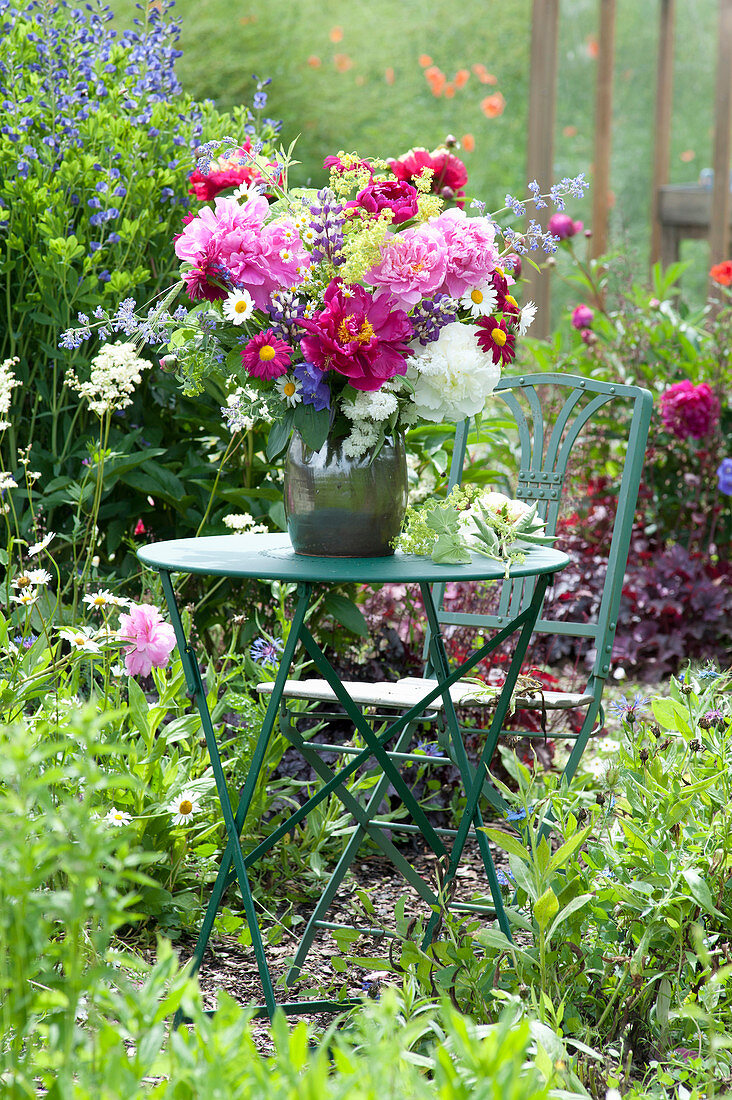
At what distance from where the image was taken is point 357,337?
1820mm

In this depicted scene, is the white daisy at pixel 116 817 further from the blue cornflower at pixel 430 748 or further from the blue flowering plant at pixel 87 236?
the blue flowering plant at pixel 87 236

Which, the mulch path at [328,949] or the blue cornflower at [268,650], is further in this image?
the blue cornflower at [268,650]

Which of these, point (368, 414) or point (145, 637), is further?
point (145, 637)

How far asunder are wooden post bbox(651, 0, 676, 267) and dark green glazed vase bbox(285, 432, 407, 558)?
4714 millimetres

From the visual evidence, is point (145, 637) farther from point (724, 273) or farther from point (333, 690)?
point (724, 273)

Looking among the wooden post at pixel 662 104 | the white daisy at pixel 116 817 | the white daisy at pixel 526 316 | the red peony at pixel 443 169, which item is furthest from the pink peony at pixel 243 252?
the wooden post at pixel 662 104

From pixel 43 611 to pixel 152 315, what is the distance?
119cm

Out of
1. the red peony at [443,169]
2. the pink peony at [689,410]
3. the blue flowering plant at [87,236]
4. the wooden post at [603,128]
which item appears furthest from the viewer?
the wooden post at [603,128]

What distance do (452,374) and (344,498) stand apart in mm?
273

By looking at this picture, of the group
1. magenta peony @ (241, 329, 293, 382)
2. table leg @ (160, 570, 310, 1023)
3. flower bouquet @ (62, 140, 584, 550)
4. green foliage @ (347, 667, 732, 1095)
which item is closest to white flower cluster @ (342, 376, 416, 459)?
flower bouquet @ (62, 140, 584, 550)

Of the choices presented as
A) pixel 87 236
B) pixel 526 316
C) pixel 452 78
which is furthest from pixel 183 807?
pixel 452 78

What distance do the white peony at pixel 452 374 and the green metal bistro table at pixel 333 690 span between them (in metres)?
0.26

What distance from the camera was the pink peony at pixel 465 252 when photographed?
191cm

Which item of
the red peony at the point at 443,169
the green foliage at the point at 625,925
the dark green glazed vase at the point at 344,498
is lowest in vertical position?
the green foliage at the point at 625,925
